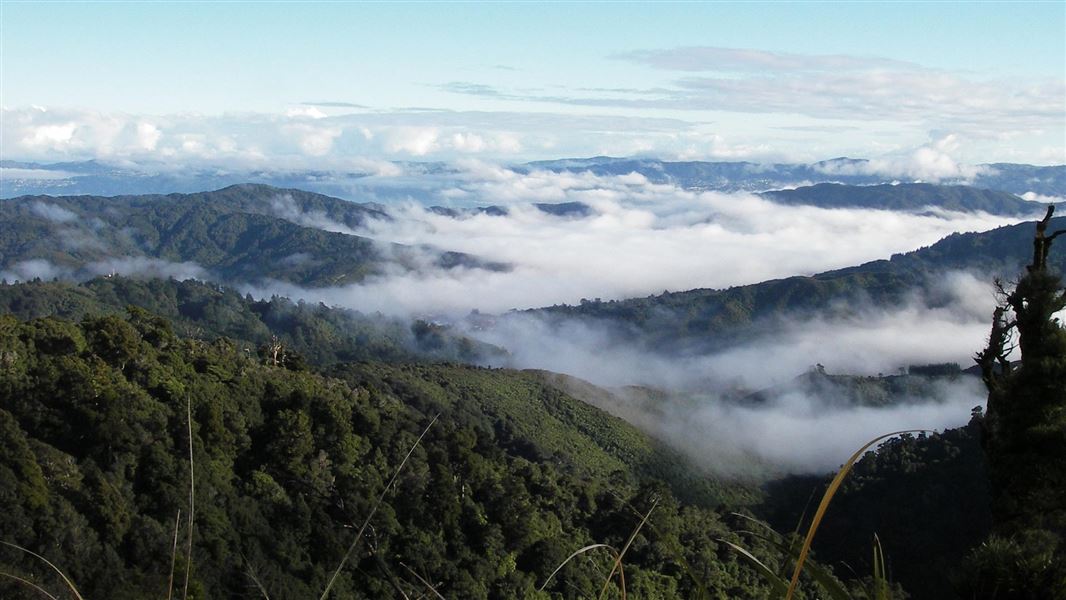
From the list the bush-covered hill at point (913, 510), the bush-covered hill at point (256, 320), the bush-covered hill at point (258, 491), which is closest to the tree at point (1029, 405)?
the bush-covered hill at point (258, 491)

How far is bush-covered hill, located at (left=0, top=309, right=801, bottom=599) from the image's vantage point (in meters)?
19.8

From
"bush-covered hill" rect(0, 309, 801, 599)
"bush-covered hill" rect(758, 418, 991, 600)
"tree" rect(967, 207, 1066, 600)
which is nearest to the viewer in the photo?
"tree" rect(967, 207, 1066, 600)

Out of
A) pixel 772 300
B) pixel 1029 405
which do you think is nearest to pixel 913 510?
pixel 1029 405

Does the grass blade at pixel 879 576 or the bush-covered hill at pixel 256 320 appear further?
the bush-covered hill at pixel 256 320

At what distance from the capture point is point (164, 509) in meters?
21.7

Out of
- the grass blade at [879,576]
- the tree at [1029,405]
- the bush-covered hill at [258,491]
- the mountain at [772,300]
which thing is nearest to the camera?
the grass blade at [879,576]

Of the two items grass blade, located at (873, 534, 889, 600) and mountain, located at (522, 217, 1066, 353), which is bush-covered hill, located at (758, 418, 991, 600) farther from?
mountain, located at (522, 217, 1066, 353)

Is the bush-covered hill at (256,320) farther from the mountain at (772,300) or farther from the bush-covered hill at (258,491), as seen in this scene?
the bush-covered hill at (258,491)

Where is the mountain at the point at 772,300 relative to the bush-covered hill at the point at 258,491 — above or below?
below

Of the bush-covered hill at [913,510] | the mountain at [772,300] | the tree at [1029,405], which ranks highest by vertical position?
the tree at [1029,405]

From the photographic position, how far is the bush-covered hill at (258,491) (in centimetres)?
1980

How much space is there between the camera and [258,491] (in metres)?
25.4

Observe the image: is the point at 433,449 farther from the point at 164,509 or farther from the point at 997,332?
the point at 997,332

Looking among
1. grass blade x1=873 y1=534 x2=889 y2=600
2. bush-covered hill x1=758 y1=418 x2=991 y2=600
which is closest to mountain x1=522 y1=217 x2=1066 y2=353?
bush-covered hill x1=758 y1=418 x2=991 y2=600
